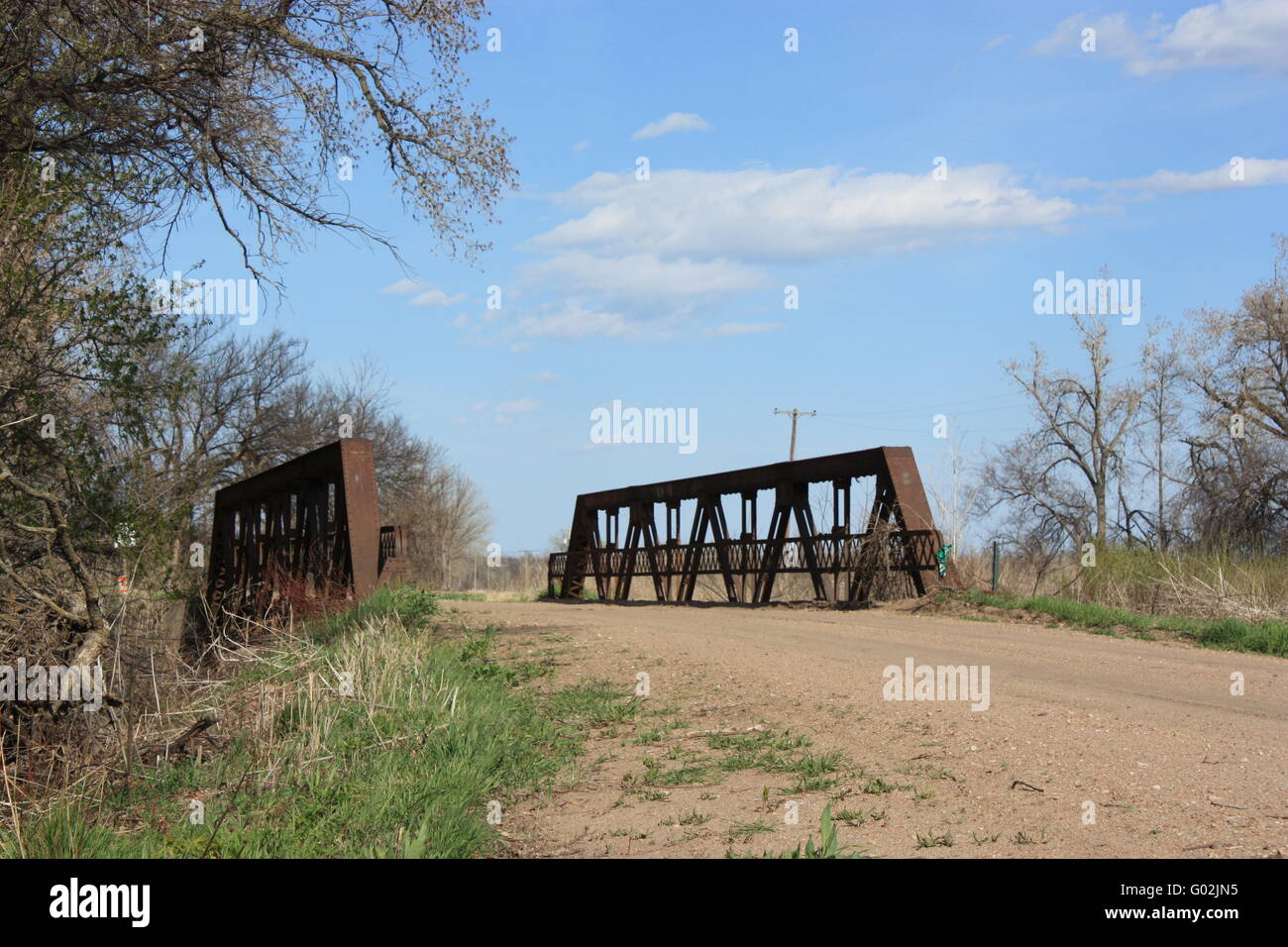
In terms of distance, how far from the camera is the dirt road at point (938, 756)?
553cm

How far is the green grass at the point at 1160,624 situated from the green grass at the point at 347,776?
7422 millimetres

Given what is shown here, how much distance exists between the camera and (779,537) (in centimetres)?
2002

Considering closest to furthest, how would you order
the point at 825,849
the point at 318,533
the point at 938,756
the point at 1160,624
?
1. the point at 825,849
2. the point at 938,756
3. the point at 1160,624
4. the point at 318,533

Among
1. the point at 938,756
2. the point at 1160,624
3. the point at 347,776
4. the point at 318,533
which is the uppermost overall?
the point at 318,533

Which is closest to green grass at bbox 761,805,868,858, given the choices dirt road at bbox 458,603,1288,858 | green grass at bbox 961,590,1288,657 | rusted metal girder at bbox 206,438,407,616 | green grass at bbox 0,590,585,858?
dirt road at bbox 458,603,1288,858

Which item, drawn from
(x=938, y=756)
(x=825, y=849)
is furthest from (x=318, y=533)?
(x=825, y=849)

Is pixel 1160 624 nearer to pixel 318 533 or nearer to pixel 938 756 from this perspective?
pixel 938 756

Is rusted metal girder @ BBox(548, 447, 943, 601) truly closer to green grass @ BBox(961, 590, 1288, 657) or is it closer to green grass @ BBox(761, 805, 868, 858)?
green grass @ BBox(961, 590, 1288, 657)

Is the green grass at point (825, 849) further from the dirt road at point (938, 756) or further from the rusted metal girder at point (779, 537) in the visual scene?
the rusted metal girder at point (779, 537)

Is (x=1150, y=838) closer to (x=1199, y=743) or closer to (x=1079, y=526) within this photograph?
(x=1199, y=743)

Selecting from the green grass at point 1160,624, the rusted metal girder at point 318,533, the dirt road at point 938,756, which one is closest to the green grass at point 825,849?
the dirt road at point 938,756

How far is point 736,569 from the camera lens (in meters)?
21.3

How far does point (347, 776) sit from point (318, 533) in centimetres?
1000

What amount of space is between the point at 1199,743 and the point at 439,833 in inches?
183
